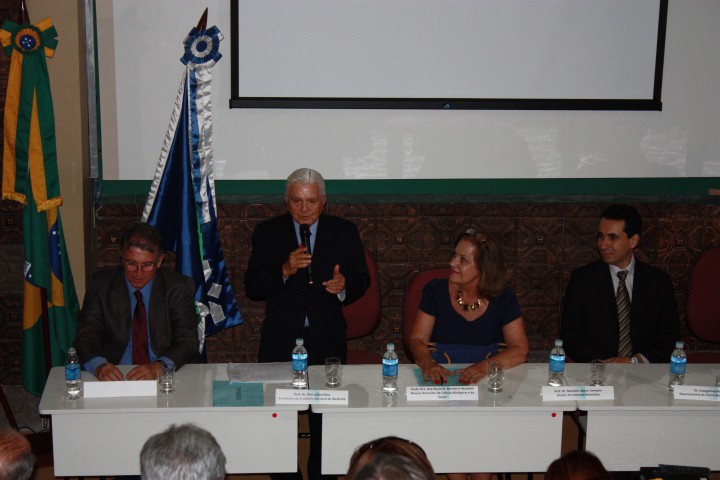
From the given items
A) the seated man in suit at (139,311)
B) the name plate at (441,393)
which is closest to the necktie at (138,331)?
the seated man in suit at (139,311)

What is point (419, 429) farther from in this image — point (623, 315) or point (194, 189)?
point (194, 189)

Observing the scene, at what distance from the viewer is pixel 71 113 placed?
4.73 metres

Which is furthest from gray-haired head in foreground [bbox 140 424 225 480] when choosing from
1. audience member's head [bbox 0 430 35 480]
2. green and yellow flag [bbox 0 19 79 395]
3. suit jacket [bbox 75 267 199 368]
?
green and yellow flag [bbox 0 19 79 395]

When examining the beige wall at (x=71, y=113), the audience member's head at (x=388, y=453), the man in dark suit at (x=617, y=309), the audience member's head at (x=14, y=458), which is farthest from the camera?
the beige wall at (x=71, y=113)

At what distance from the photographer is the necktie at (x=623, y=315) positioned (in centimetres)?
422

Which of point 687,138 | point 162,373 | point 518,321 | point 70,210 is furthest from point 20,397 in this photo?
point 687,138

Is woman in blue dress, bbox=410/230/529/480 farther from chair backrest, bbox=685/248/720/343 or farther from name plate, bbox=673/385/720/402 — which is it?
chair backrest, bbox=685/248/720/343

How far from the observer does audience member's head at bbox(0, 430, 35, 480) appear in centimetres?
203

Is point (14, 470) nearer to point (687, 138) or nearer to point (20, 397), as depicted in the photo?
point (20, 397)

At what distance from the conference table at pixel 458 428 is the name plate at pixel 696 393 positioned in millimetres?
457

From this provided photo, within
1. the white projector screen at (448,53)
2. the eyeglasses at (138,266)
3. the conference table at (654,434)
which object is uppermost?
the white projector screen at (448,53)

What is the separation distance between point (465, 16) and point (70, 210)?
2.59 metres

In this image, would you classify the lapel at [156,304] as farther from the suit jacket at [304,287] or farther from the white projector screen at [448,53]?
the white projector screen at [448,53]

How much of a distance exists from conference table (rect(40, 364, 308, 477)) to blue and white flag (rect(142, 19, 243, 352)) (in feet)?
4.57
